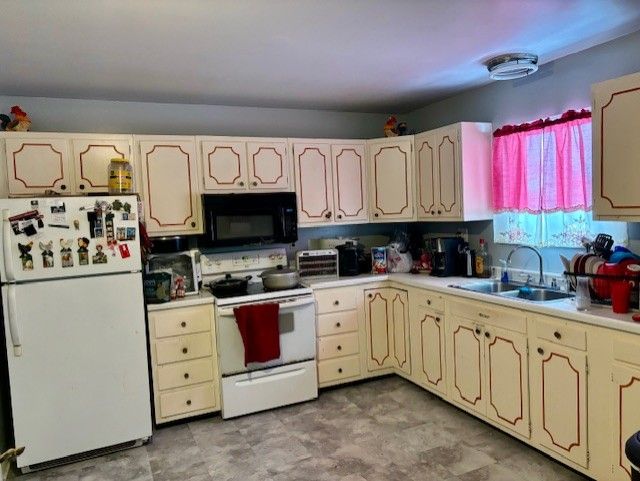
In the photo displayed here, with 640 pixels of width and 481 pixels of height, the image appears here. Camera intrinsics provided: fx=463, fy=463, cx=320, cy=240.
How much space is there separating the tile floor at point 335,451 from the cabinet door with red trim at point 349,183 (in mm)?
1567

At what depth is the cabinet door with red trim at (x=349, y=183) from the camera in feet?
13.0

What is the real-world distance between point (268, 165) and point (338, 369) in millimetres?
1720

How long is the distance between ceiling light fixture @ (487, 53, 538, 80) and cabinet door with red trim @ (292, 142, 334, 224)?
145 centimetres

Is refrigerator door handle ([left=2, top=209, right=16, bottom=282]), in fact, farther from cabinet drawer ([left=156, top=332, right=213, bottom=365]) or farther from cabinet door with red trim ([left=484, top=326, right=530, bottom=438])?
cabinet door with red trim ([left=484, top=326, right=530, bottom=438])

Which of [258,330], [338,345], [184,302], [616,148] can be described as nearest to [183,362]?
[184,302]

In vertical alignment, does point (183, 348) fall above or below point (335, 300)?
below

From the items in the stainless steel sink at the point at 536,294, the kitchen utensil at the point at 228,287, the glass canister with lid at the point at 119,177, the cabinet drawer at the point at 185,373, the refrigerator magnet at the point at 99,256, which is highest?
the glass canister with lid at the point at 119,177

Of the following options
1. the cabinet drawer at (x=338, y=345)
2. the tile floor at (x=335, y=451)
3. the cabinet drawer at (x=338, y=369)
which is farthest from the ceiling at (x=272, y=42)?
the tile floor at (x=335, y=451)

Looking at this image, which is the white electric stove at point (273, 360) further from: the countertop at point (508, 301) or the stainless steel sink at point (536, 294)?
the stainless steel sink at point (536, 294)

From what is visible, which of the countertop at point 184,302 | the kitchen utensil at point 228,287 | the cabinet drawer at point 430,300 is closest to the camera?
the countertop at point 184,302

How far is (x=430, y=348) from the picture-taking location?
3402mm

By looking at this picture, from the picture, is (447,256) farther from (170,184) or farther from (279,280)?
(170,184)

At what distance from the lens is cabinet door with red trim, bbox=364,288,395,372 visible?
3.78 m

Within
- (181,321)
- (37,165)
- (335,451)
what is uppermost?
(37,165)
